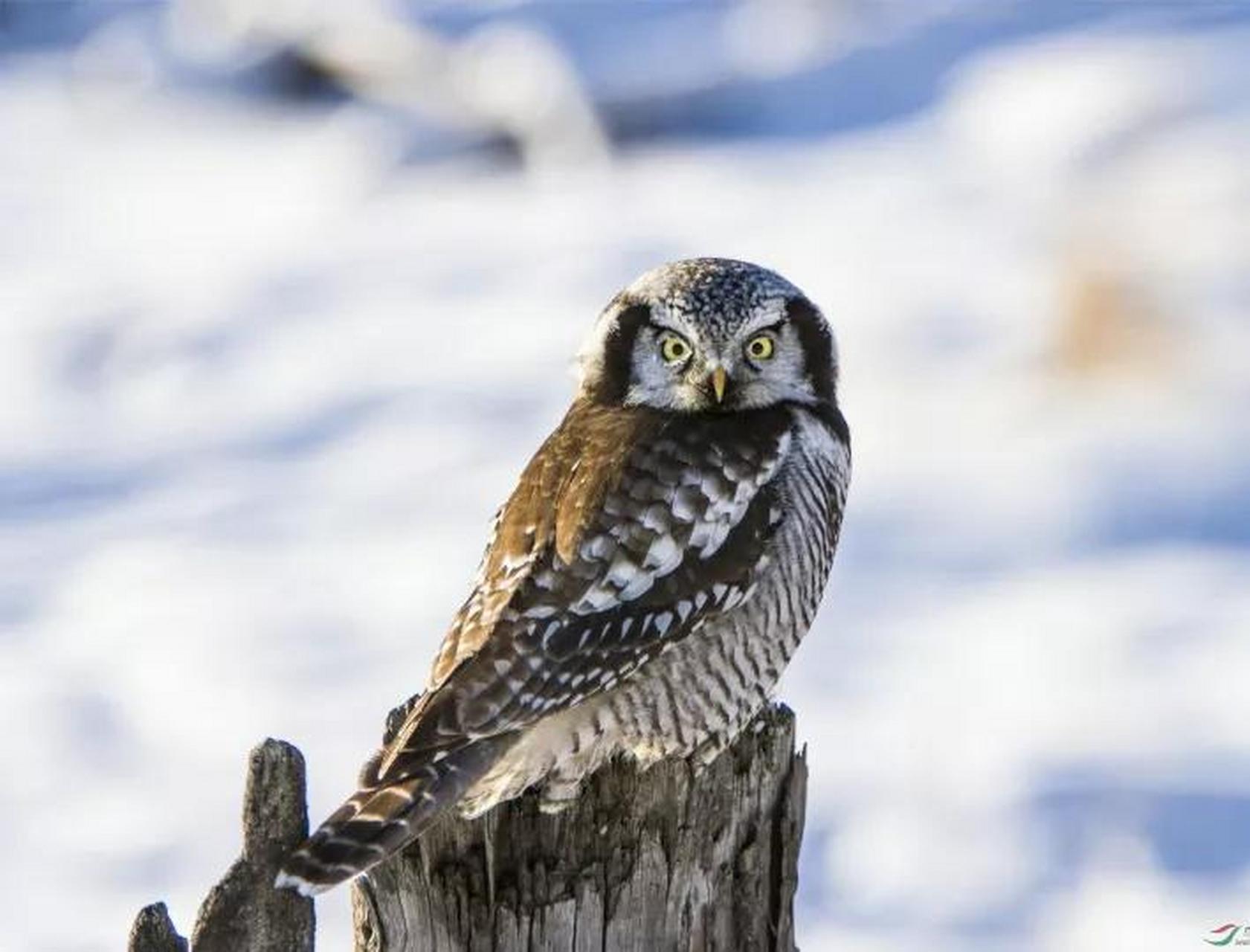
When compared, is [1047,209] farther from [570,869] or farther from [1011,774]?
[570,869]

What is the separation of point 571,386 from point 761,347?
5241mm

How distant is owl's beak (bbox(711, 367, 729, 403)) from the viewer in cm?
545

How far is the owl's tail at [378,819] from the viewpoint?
4219mm

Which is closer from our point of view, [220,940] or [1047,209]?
[220,940]

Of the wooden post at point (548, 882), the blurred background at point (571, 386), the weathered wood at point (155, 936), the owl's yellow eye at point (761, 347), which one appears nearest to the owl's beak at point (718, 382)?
the owl's yellow eye at point (761, 347)

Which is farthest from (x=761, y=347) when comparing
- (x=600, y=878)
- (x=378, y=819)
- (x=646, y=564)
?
(x=378, y=819)

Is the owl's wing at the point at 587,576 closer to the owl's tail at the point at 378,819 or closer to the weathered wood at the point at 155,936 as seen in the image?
the owl's tail at the point at 378,819

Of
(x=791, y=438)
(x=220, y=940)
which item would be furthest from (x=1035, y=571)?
(x=220, y=940)

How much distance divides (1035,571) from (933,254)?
8.01ft

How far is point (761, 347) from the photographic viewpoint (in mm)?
5594

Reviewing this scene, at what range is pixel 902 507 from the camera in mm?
10570

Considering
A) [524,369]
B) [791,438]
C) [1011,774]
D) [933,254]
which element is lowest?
[791,438]

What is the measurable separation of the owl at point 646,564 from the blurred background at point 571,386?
9.14 feet

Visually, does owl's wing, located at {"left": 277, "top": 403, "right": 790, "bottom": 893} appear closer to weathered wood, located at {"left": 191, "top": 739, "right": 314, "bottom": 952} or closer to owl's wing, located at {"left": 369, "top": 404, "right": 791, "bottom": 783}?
owl's wing, located at {"left": 369, "top": 404, "right": 791, "bottom": 783}
